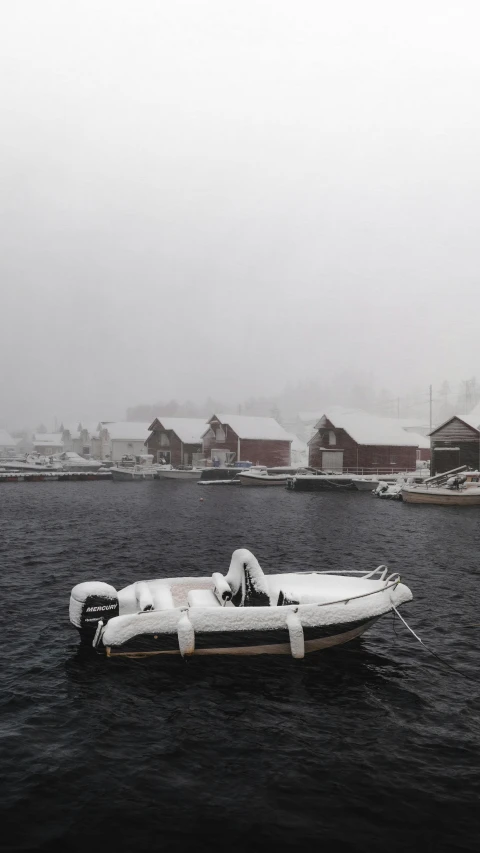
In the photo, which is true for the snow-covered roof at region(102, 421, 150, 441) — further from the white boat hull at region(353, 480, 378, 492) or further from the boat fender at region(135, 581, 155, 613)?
the boat fender at region(135, 581, 155, 613)

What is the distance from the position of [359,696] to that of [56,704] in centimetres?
579

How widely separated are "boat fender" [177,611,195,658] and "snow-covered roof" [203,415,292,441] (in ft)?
233

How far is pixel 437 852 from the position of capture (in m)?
6.81

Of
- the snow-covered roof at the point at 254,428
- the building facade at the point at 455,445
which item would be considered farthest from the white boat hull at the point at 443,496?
the snow-covered roof at the point at 254,428

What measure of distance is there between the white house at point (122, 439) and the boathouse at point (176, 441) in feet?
15.3

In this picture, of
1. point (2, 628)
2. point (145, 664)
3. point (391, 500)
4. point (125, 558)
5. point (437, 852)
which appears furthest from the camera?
point (391, 500)

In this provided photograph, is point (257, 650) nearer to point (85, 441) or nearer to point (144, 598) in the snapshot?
point (144, 598)

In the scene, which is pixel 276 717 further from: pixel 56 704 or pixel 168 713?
pixel 56 704

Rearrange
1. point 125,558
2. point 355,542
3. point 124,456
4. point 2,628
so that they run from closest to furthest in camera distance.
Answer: point 2,628 < point 125,558 < point 355,542 < point 124,456

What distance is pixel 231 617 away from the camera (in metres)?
11.8

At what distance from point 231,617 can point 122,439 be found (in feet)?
321

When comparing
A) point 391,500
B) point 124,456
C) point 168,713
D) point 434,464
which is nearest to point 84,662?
point 168,713

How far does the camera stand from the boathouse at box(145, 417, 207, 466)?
9150 cm

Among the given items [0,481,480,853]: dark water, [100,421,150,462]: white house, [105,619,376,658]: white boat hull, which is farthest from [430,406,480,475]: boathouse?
[100,421,150,462]: white house
